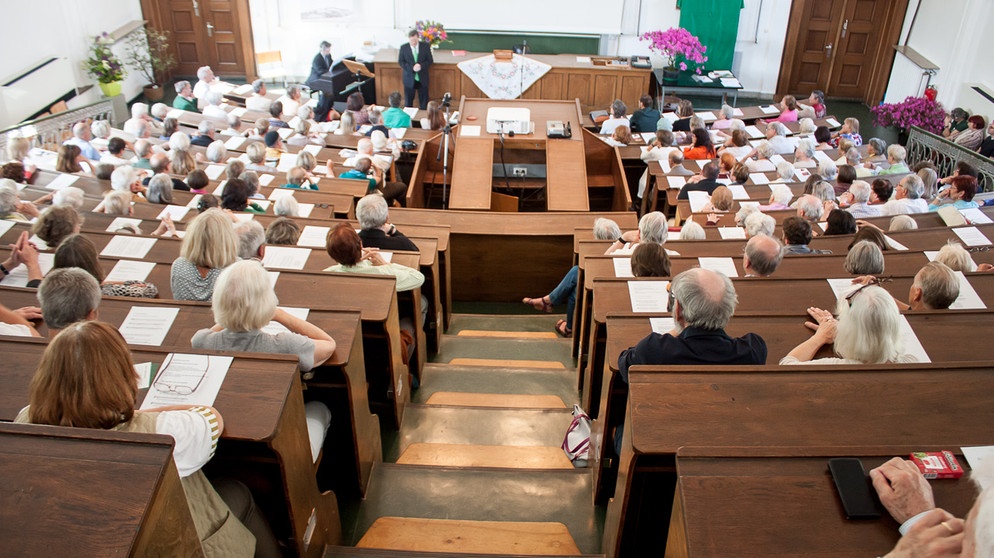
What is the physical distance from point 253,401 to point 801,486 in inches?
58.8

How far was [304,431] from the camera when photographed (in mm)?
2225

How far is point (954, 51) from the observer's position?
29.1 feet

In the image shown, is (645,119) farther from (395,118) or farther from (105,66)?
(105,66)

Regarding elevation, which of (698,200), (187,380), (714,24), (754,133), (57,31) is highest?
(714,24)

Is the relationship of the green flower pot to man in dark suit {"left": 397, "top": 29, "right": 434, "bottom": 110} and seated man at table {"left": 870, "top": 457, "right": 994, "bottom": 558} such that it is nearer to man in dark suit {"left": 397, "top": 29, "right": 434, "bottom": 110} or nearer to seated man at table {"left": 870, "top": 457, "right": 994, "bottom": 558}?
man in dark suit {"left": 397, "top": 29, "right": 434, "bottom": 110}

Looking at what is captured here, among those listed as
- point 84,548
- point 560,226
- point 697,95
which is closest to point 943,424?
point 84,548

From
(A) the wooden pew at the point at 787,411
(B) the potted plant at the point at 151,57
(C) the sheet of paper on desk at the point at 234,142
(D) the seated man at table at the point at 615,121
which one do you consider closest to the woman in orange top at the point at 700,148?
(D) the seated man at table at the point at 615,121

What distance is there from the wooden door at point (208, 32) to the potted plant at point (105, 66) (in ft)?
6.23

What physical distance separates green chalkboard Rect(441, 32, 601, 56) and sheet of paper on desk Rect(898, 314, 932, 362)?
9.76m

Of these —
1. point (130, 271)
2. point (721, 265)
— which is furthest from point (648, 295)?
point (130, 271)

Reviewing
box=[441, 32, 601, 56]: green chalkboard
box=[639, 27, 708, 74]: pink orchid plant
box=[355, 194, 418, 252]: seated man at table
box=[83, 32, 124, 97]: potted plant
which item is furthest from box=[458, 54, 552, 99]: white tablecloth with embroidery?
box=[355, 194, 418, 252]: seated man at table

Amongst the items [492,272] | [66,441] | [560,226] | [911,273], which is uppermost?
[66,441]

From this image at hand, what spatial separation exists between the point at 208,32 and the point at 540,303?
9355mm

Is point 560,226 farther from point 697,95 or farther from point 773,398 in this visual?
point 697,95
